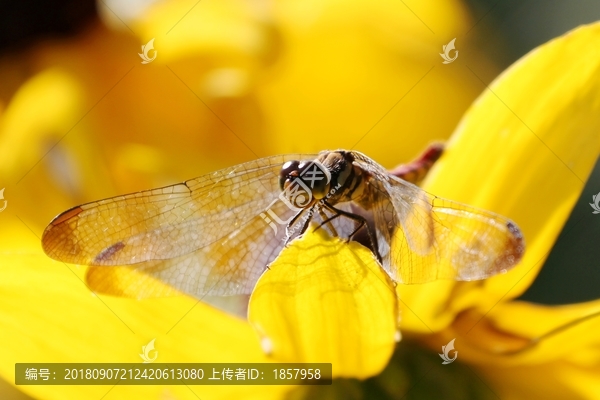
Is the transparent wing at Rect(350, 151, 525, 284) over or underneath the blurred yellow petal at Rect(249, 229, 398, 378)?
over

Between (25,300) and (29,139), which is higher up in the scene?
(29,139)

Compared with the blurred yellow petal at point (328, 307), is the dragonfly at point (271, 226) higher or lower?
higher

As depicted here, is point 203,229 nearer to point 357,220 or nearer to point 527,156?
point 357,220

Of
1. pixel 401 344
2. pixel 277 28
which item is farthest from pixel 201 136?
pixel 401 344

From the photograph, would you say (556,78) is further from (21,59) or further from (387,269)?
(21,59)

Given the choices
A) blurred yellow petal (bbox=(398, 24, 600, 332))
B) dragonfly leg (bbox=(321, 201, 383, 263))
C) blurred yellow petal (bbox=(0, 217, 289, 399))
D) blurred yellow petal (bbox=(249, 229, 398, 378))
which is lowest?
blurred yellow petal (bbox=(249, 229, 398, 378))
